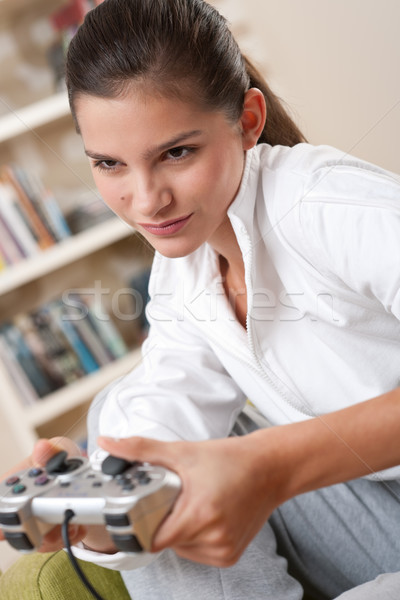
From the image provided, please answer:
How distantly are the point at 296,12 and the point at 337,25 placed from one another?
0.37ft

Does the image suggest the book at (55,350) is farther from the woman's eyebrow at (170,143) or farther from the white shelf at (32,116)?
the woman's eyebrow at (170,143)

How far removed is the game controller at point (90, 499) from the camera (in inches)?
18.9

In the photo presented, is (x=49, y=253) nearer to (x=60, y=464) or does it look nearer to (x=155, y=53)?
(x=155, y=53)

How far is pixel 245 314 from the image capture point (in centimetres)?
87

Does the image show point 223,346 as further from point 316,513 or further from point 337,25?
point 337,25

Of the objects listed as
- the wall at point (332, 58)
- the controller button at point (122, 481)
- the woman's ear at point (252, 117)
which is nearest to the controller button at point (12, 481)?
the controller button at point (122, 481)

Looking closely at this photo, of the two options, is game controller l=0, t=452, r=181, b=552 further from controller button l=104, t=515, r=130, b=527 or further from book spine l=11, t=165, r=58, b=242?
book spine l=11, t=165, r=58, b=242

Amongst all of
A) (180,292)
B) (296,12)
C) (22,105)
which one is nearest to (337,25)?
(296,12)

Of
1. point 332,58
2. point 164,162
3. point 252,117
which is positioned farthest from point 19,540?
point 332,58

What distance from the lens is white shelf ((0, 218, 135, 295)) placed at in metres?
1.63

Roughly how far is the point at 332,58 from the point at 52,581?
4.99ft

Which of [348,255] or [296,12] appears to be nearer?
[348,255]

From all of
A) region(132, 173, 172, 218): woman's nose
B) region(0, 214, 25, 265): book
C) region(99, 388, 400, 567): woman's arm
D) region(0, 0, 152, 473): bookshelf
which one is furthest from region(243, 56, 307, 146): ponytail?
region(0, 214, 25, 265): book

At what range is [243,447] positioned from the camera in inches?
21.1
